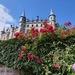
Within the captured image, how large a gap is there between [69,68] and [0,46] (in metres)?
3.05

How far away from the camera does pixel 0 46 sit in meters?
6.09

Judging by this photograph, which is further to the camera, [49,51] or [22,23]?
[22,23]

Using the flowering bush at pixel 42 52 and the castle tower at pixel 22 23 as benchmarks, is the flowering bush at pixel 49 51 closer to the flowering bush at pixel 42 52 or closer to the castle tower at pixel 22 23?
the flowering bush at pixel 42 52

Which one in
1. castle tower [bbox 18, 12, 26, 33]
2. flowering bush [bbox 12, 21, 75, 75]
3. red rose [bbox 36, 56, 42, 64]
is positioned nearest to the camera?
flowering bush [bbox 12, 21, 75, 75]

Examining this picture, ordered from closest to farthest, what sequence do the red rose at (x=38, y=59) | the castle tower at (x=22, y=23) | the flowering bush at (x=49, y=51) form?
the flowering bush at (x=49, y=51), the red rose at (x=38, y=59), the castle tower at (x=22, y=23)

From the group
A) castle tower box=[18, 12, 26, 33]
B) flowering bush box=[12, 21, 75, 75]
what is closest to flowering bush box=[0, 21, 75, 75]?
flowering bush box=[12, 21, 75, 75]

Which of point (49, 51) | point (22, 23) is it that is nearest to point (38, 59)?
point (49, 51)

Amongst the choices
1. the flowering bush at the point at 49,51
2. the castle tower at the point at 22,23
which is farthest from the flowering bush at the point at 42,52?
the castle tower at the point at 22,23

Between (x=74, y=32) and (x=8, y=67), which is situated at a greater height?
(x=74, y=32)

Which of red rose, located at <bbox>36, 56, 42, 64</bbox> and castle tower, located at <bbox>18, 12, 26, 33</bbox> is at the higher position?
castle tower, located at <bbox>18, 12, 26, 33</bbox>

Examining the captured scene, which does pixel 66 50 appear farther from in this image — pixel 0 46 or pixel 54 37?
pixel 0 46

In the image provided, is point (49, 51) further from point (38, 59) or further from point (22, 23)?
point (22, 23)

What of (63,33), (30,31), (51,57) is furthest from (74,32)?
(30,31)

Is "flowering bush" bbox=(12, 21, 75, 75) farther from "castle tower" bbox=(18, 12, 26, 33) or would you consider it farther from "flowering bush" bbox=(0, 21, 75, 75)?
"castle tower" bbox=(18, 12, 26, 33)
